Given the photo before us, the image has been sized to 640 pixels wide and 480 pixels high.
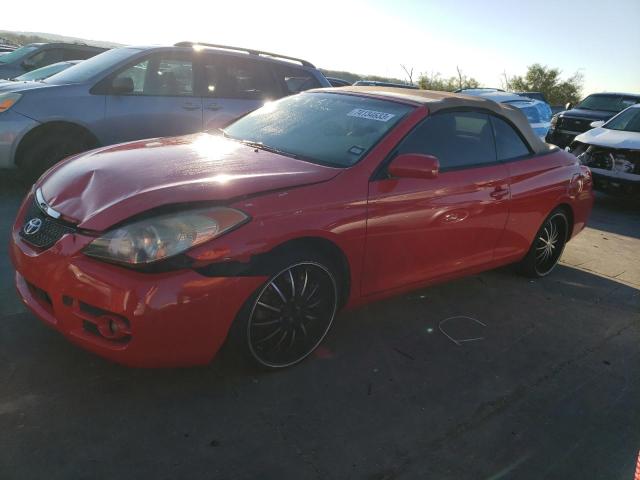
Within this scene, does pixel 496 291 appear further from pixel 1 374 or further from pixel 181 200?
pixel 1 374

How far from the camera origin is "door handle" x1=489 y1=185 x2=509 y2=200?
147 inches

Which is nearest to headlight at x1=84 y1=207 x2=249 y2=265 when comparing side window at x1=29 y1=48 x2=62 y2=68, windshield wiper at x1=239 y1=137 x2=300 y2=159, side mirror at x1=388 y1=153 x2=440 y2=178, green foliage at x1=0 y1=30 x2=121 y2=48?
windshield wiper at x1=239 y1=137 x2=300 y2=159

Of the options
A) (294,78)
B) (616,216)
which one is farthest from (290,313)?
(616,216)

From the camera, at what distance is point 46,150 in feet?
18.0

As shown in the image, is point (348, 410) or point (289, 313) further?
point (289, 313)

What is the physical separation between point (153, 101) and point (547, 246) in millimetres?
4351

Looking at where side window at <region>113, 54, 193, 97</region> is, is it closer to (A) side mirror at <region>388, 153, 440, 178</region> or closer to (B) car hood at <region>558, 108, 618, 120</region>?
(A) side mirror at <region>388, 153, 440, 178</region>

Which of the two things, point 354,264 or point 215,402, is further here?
point 354,264

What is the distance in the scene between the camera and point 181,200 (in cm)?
244

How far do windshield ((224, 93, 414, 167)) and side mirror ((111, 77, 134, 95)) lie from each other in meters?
2.23

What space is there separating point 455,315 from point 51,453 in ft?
8.81

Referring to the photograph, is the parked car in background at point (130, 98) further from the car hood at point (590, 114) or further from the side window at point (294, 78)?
the car hood at point (590, 114)

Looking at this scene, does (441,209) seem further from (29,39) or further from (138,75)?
(29,39)

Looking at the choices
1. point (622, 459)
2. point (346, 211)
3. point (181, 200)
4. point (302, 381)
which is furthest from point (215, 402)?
point (622, 459)
